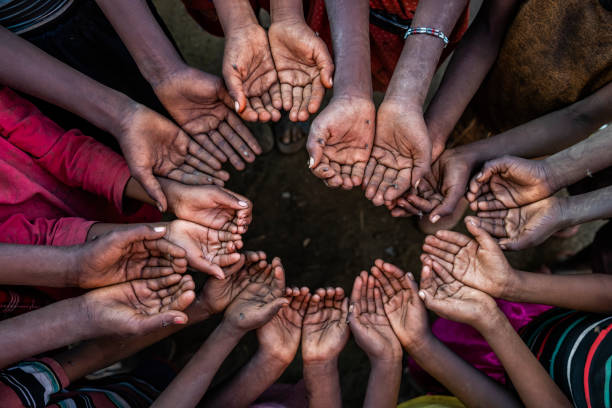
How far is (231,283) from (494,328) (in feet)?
3.30

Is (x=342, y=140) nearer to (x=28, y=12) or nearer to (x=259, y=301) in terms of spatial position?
(x=259, y=301)

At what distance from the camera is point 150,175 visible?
62.7 inches

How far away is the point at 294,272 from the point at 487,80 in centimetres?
140

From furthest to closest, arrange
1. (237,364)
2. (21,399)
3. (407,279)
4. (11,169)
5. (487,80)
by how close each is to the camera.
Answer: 1. (237,364)
2. (487,80)
3. (407,279)
4. (11,169)
5. (21,399)

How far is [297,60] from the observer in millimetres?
1704

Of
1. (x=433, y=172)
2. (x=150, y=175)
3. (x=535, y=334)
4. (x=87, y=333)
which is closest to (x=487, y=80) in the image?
(x=433, y=172)

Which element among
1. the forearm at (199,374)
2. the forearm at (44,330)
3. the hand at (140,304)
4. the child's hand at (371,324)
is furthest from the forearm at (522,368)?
the forearm at (44,330)

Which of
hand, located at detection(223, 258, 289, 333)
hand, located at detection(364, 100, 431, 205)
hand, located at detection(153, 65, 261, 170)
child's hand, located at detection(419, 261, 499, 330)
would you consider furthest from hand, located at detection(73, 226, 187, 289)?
child's hand, located at detection(419, 261, 499, 330)

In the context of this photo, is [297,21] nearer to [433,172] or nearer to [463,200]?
[433,172]

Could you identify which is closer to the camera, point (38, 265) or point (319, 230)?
point (38, 265)

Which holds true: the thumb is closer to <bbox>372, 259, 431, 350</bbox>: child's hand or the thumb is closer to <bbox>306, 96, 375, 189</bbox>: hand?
<bbox>306, 96, 375, 189</bbox>: hand

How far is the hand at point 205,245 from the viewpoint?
1590 mm

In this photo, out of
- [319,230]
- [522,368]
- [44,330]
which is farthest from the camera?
[319,230]

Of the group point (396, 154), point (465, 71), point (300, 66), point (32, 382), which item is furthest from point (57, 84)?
point (465, 71)
